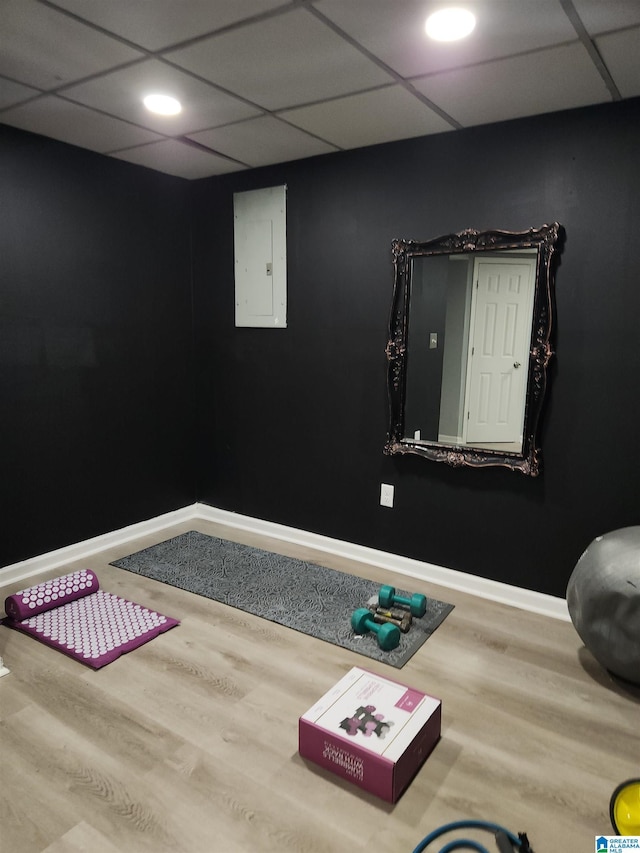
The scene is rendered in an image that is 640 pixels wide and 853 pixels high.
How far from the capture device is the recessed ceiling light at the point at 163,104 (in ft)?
8.09

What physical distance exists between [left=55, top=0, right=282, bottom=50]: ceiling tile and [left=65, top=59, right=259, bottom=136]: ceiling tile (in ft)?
0.76

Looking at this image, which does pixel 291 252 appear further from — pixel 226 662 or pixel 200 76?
pixel 226 662

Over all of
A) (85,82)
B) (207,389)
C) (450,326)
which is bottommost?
(207,389)

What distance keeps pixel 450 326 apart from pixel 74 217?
2169mm

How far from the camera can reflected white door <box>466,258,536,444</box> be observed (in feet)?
9.00

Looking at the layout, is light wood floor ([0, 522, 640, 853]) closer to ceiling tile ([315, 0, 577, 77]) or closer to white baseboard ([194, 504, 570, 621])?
white baseboard ([194, 504, 570, 621])

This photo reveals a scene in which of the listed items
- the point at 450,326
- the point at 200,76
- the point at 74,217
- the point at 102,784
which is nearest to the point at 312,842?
the point at 102,784

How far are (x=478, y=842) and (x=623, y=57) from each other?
2.55 m

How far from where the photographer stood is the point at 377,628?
2.49 m

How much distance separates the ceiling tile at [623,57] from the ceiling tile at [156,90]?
1.43m

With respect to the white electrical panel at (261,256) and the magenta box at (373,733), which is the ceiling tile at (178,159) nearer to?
the white electrical panel at (261,256)

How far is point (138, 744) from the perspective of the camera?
6.21ft

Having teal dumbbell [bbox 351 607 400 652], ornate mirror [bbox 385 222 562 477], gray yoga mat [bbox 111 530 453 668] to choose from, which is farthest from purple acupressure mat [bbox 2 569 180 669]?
ornate mirror [bbox 385 222 562 477]

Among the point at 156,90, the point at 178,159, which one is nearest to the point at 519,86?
the point at 156,90
